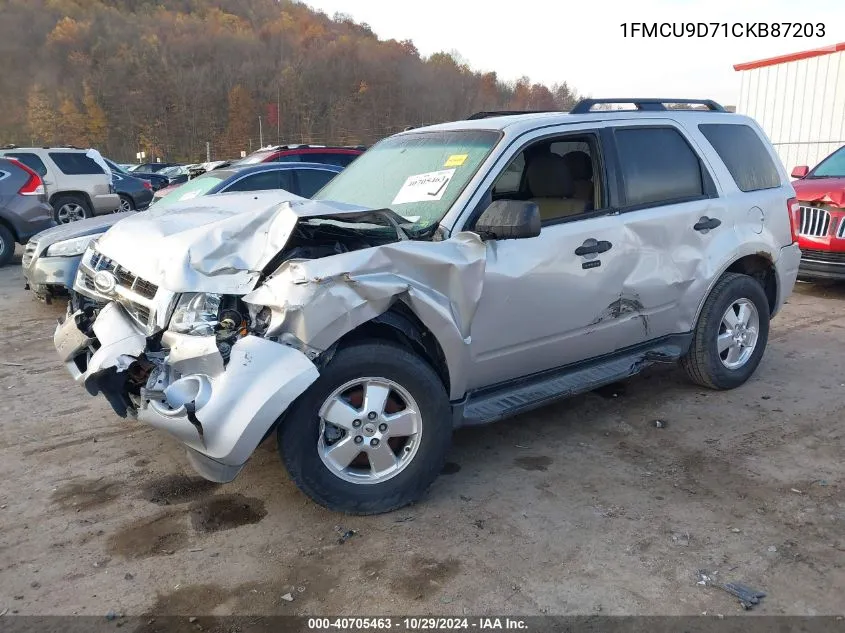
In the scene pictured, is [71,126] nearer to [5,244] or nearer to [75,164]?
[75,164]

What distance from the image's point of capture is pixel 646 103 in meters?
4.57

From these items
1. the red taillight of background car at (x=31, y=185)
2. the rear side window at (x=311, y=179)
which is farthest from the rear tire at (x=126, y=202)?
the rear side window at (x=311, y=179)

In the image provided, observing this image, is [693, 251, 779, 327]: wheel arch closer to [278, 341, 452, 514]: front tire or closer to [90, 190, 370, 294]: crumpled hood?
[278, 341, 452, 514]: front tire

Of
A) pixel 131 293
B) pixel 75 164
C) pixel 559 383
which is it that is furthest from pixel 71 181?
pixel 559 383

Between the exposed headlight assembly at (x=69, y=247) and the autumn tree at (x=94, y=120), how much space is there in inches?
2627

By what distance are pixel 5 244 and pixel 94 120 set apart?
71075mm

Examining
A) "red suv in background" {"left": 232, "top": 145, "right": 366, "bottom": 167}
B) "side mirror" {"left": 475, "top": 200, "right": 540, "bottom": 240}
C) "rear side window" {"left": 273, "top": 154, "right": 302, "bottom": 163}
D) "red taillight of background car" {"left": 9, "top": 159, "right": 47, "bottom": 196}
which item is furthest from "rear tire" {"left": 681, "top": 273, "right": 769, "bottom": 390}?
"red taillight of background car" {"left": 9, "top": 159, "right": 47, "bottom": 196}

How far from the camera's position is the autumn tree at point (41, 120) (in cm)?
6819

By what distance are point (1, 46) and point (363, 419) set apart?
10947 centimetres

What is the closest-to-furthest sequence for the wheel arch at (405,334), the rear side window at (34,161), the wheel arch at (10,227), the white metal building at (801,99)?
the wheel arch at (405,334), the wheel arch at (10,227), the rear side window at (34,161), the white metal building at (801,99)

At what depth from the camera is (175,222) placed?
141 inches

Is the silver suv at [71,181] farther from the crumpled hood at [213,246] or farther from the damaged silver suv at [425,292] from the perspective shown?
the crumpled hood at [213,246]

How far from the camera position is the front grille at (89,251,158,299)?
3225 mm

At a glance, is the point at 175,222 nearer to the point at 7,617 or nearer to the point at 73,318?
the point at 73,318
